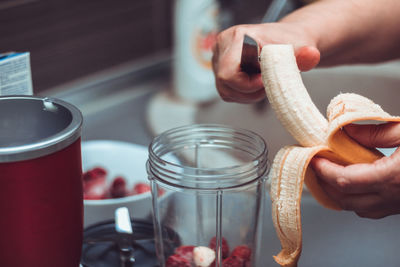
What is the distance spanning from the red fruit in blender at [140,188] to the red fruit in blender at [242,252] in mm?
217

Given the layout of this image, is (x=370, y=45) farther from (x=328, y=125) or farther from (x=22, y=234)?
(x=22, y=234)

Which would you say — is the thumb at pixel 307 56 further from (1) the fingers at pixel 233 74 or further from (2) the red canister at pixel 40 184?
(2) the red canister at pixel 40 184

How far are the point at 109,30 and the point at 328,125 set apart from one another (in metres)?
0.71

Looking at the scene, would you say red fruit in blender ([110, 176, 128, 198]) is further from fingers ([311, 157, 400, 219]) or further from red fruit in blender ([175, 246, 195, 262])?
fingers ([311, 157, 400, 219])

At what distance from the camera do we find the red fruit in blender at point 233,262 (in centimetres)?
56

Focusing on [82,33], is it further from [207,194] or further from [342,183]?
[342,183]

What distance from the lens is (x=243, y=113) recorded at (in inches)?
46.3

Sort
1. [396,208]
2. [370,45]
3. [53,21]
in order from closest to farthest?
[396,208]
[370,45]
[53,21]

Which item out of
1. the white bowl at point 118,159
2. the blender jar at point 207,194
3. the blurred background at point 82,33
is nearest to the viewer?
the blender jar at point 207,194

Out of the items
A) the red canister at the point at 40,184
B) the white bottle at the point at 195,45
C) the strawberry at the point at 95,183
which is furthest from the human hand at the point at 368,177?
the white bottle at the point at 195,45

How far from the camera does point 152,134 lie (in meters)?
0.99

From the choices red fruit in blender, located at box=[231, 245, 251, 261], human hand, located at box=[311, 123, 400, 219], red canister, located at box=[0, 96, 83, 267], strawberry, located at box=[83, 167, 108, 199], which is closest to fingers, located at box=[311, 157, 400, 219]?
human hand, located at box=[311, 123, 400, 219]

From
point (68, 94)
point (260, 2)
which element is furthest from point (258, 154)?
point (260, 2)

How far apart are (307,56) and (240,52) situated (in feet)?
0.27
